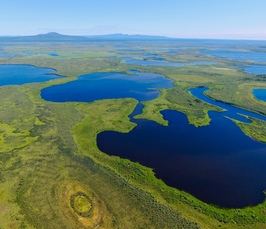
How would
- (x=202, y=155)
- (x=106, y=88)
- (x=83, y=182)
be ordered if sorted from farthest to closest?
(x=106, y=88) < (x=202, y=155) < (x=83, y=182)

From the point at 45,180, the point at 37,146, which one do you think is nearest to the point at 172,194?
the point at 45,180

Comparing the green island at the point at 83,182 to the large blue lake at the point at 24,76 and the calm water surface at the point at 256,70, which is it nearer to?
the large blue lake at the point at 24,76

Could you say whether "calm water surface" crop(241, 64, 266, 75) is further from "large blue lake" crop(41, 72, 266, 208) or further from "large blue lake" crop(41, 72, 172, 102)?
"large blue lake" crop(41, 72, 266, 208)

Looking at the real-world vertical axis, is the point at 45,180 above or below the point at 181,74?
above

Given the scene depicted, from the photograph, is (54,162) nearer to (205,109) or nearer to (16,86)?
(205,109)

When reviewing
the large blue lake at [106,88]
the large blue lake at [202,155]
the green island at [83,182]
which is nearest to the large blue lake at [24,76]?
the large blue lake at [106,88]

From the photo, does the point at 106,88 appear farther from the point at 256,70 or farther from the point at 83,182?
the point at 256,70

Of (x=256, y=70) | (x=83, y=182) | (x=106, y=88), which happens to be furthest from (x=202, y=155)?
(x=256, y=70)

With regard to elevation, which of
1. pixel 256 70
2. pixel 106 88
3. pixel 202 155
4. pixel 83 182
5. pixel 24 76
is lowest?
pixel 256 70
